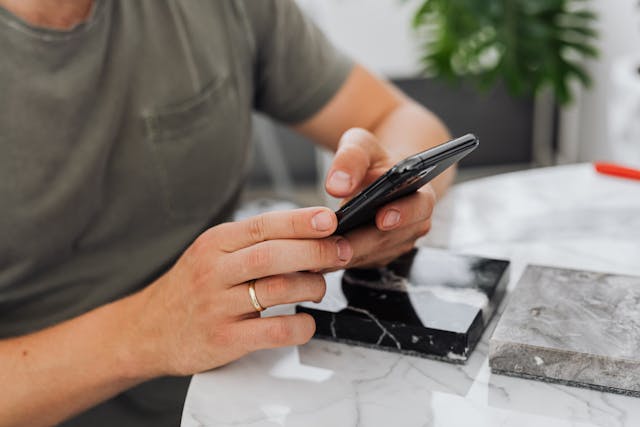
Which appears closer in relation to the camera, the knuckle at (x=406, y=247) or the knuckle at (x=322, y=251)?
the knuckle at (x=322, y=251)

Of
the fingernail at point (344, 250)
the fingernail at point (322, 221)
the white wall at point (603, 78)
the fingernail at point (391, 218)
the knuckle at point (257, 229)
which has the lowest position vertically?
the white wall at point (603, 78)

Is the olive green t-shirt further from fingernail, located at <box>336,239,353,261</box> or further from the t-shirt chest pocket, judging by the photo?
fingernail, located at <box>336,239,353,261</box>

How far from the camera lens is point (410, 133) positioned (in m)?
1.10

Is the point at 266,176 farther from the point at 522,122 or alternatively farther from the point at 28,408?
the point at 28,408

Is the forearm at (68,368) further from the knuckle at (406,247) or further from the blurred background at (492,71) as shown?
the blurred background at (492,71)

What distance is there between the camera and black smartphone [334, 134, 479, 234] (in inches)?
A: 24.0

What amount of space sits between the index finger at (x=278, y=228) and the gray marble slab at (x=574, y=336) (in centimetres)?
17

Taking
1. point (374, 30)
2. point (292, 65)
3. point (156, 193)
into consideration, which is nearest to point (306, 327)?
point (156, 193)

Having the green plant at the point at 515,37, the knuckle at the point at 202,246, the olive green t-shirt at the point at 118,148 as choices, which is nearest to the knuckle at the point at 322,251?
the knuckle at the point at 202,246

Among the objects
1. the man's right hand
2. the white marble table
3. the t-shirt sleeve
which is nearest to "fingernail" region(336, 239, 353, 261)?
the man's right hand

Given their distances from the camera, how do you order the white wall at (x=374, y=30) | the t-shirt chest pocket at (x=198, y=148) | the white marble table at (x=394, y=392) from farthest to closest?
the white wall at (x=374, y=30) < the t-shirt chest pocket at (x=198, y=148) < the white marble table at (x=394, y=392)

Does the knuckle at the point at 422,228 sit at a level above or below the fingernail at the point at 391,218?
below

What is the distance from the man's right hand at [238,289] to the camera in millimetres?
640

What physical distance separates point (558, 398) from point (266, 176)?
7.30 feet
